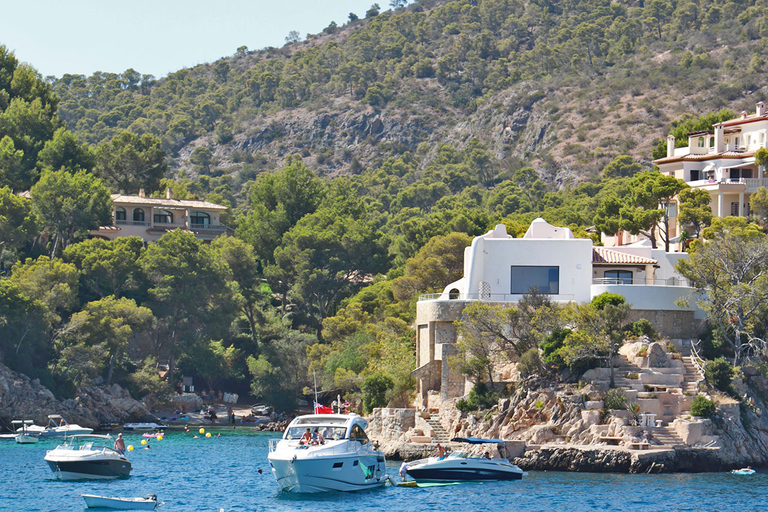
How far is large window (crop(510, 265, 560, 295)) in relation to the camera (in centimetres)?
5828

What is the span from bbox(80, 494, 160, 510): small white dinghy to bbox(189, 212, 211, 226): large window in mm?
68277

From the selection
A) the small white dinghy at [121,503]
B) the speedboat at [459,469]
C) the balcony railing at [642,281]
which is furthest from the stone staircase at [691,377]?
the small white dinghy at [121,503]

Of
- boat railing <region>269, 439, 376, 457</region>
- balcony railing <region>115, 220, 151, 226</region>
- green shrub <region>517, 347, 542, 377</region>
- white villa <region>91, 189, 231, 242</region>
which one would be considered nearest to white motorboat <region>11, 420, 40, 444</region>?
white villa <region>91, 189, 231, 242</region>

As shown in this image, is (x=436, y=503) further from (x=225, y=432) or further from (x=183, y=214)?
(x=183, y=214)

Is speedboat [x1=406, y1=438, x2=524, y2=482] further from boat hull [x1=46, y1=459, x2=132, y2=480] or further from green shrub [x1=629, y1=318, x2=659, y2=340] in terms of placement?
boat hull [x1=46, y1=459, x2=132, y2=480]

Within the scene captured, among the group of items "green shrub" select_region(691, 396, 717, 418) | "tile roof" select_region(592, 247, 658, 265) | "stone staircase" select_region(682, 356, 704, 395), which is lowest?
"green shrub" select_region(691, 396, 717, 418)

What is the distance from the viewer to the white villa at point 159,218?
9900 cm

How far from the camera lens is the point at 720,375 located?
52.1 metres

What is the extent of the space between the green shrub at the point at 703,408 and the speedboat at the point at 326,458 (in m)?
15.3

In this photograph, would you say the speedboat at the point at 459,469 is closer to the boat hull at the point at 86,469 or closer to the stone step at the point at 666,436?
the stone step at the point at 666,436

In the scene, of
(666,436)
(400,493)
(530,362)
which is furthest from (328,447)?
(666,436)

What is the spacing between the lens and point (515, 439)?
51.7 m

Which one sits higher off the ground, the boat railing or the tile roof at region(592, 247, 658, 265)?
the tile roof at region(592, 247, 658, 265)

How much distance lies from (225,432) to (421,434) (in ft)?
79.4
